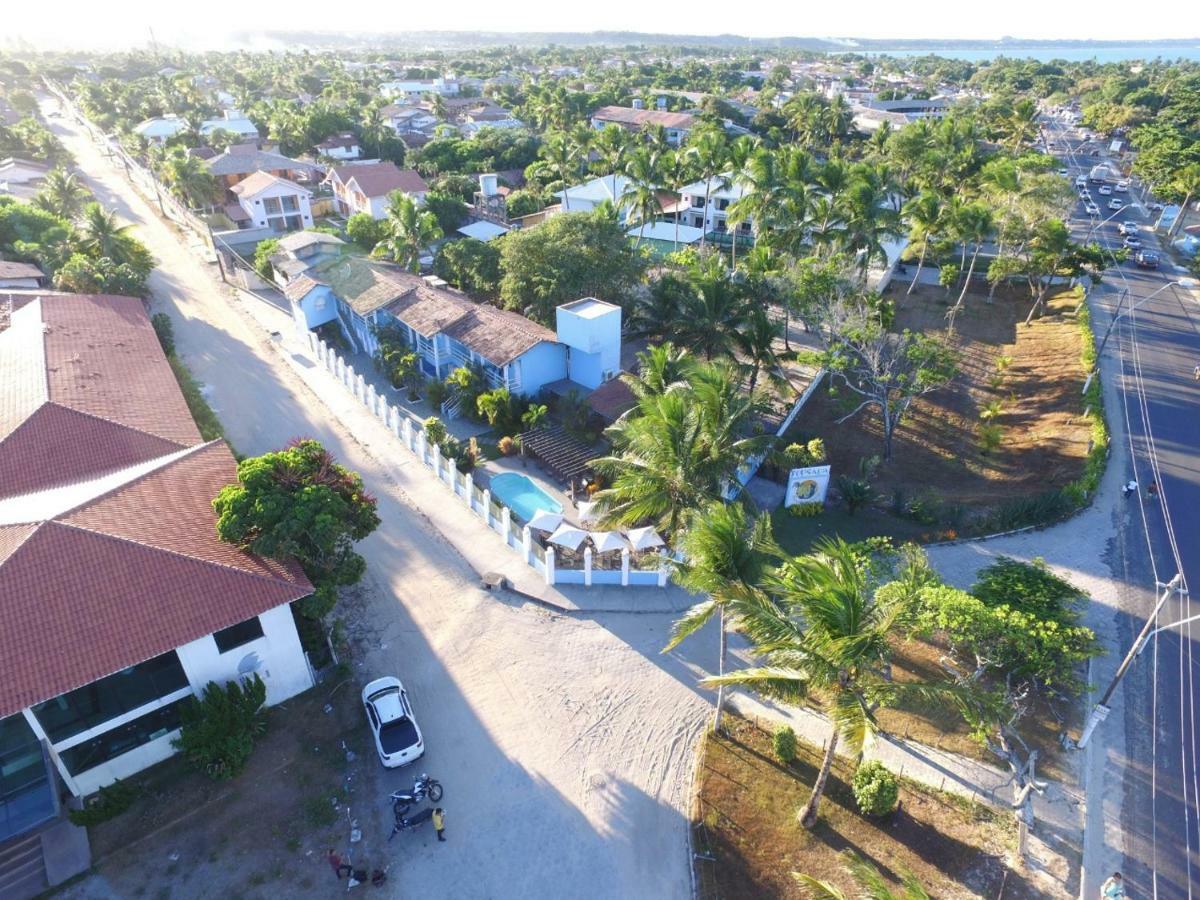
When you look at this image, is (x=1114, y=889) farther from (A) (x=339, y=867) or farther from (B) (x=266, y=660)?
(B) (x=266, y=660)

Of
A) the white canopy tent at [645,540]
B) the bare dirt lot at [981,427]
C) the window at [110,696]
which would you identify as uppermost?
the window at [110,696]

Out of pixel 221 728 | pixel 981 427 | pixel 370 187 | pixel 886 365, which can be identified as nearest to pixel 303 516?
pixel 221 728

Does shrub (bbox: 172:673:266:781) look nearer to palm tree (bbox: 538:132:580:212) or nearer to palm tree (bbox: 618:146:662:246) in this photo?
palm tree (bbox: 618:146:662:246)

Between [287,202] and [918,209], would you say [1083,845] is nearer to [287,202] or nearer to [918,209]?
[918,209]

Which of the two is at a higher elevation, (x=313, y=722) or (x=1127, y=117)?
(x=1127, y=117)

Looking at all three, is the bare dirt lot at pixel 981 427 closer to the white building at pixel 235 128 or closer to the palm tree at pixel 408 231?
the palm tree at pixel 408 231

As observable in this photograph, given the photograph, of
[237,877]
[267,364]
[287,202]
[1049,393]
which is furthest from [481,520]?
[287,202]

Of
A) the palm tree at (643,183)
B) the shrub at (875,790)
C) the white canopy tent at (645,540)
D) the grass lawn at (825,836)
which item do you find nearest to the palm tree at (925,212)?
the palm tree at (643,183)
